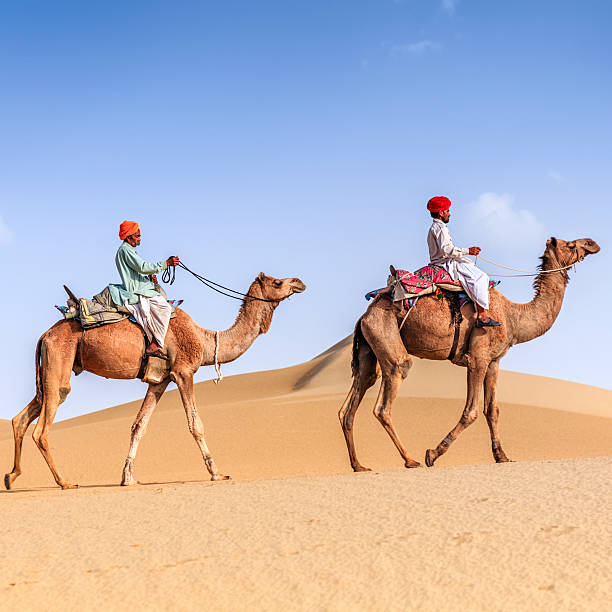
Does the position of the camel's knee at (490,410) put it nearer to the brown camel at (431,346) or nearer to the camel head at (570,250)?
the brown camel at (431,346)

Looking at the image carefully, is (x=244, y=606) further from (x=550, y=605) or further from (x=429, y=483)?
(x=429, y=483)

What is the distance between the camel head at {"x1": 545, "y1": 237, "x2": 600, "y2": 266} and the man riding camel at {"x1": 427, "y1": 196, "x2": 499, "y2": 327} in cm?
152

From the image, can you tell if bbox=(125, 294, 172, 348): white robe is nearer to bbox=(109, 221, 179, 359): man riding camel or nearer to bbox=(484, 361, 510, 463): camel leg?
bbox=(109, 221, 179, 359): man riding camel

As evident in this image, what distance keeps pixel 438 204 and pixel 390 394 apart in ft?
9.11

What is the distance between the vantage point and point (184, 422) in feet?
78.1

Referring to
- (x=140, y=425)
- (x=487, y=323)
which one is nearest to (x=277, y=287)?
(x=140, y=425)

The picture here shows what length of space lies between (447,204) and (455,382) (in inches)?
754

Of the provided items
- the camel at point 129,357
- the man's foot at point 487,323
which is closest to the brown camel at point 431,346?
the man's foot at point 487,323

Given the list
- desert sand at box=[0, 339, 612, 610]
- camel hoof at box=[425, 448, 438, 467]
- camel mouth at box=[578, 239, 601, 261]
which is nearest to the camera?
desert sand at box=[0, 339, 612, 610]

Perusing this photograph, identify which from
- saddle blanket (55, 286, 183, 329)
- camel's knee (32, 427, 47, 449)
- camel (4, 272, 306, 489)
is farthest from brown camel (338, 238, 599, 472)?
camel's knee (32, 427, 47, 449)

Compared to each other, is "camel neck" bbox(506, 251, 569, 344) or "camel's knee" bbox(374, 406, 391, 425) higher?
"camel neck" bbox(506, 251, 569, 344)

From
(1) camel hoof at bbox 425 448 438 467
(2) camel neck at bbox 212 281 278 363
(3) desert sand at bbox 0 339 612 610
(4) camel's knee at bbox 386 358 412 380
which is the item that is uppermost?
(2) camel neck at bbox 212 281 278 363

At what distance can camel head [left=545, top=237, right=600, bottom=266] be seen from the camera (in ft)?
40.0

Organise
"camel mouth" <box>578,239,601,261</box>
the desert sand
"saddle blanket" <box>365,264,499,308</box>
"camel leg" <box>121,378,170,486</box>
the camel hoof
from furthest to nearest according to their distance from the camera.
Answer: "camel mouth" <box>578,239,601,261</box> < "camel leg" <box>121,378,170,486</box> < "saddle blanket" <box>365,264,499,308</box> < the camel hoof < the desert sand
